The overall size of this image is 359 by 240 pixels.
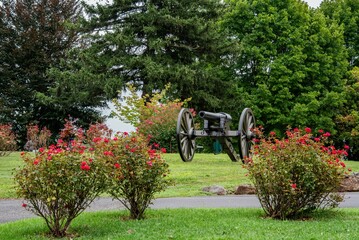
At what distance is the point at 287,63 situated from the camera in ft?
115

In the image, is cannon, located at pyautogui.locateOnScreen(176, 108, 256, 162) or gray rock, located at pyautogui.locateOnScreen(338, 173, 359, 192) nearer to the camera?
gray rock, located at pyautogui.locateOnScreen(338, 173, 359, 192)

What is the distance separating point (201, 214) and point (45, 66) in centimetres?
2913

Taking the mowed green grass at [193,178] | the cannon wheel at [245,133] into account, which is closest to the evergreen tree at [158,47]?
the cannon wheel at [245,133]

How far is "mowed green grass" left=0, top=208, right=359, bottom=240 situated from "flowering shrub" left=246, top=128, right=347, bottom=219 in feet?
1.26

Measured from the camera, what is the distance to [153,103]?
93.9ft

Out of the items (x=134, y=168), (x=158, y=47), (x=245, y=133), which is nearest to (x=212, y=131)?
(x=245, y=133)

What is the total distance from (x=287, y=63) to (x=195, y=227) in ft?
91.9

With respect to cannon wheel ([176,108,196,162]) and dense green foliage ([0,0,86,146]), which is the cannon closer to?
cannon wheel ([176,108,196,162])

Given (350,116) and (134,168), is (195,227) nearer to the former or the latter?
(134,168)

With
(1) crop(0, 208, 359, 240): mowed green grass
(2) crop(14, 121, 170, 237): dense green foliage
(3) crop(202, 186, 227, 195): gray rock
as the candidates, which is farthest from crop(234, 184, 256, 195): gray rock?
(2) crop(14, 121, 170, 237): dense green foliage

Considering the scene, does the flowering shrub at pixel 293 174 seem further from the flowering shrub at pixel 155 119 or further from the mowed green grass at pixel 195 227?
the flowering shrub at pixel 155 119

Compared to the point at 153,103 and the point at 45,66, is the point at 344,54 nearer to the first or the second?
the point at 153,103

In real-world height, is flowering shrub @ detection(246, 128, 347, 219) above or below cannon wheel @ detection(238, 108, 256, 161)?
below

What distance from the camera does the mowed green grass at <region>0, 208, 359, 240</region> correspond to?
7941 mm
